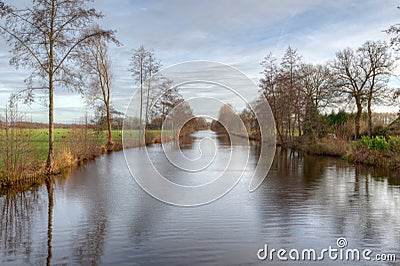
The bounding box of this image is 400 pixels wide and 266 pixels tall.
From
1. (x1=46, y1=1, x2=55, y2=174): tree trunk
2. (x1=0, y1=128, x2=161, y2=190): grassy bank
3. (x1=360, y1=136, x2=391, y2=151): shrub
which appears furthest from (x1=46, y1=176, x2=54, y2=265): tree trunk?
(x1=360, y1=136, x2=391, y2=151): shrub

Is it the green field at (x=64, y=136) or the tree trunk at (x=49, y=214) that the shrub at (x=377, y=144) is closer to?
the green field at (x=64, y=136)

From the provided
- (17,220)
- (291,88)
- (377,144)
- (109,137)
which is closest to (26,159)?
(17,220)

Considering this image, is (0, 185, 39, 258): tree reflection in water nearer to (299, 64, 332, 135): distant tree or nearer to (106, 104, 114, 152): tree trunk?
(106, 104, 114, 152): tree trunk

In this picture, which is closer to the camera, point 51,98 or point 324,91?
point 51,98

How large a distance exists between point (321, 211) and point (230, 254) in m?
3.48

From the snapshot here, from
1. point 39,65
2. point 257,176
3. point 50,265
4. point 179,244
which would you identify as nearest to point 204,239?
point 179,244

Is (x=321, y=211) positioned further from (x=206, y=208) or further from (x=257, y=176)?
(x=257, y=176)

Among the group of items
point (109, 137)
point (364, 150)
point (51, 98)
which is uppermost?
point (51, 98)

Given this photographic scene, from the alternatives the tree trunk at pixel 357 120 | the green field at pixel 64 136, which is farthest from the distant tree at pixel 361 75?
the green field at pixel 64 136

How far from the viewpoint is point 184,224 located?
6793 millimetres

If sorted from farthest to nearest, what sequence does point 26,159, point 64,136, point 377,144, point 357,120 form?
point 357,120 → point 377,144 → point 64,136 → point 26,159

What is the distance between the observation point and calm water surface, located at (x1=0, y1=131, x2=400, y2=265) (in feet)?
16.9

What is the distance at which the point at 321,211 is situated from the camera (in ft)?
25.6

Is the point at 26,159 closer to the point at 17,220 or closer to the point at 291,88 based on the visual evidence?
the point at 17,220
